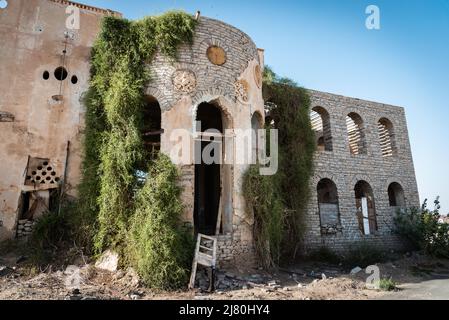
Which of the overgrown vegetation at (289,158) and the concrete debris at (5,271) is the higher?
the overgrown vegetation at (289,158)

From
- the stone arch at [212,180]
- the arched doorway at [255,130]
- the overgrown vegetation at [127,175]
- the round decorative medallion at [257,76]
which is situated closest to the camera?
the overgrown vegetation at [127,175]

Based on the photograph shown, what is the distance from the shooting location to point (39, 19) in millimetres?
10539

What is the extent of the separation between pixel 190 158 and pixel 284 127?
17.9 ft

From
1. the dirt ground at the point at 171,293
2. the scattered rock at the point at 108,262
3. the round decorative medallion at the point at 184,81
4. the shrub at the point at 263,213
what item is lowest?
the dirt ground at the point at 171,293

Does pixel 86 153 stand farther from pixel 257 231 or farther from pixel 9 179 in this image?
pixel 257 231

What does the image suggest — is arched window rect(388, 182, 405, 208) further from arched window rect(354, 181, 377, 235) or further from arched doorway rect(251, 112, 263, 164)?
arched doorway rect(251, 112, 263, 164)

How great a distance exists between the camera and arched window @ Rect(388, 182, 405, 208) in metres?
15.2

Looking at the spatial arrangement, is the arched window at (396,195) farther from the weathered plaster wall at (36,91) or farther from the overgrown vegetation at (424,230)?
the weathered plaster wall at (36,91)

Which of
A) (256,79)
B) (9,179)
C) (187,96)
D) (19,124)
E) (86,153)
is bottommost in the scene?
(9,179)


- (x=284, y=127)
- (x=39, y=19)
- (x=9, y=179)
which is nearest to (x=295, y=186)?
(x=284, y=127)

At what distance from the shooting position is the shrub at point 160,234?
7.55 metres

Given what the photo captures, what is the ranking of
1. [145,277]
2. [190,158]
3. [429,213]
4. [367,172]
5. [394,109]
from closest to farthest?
[145,277] → [190,158] → [429,213] → [367,172] → [394,109]

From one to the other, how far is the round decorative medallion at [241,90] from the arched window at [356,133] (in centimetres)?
719

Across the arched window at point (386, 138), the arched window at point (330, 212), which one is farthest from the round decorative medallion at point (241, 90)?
the arched window at point (386, 138)
